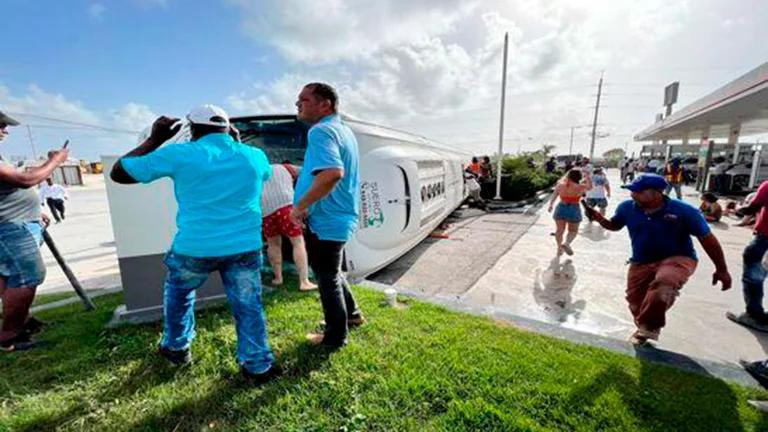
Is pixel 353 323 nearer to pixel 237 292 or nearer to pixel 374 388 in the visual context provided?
pixel 374 388

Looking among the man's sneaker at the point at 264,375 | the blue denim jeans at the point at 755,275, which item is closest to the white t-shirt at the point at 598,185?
the blue denim jeans at the point at 755,275

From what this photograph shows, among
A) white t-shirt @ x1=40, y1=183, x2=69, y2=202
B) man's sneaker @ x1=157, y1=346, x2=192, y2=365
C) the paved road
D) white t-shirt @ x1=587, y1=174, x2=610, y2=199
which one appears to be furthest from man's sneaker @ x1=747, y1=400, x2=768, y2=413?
white t-shirt @ x1=40, y1=183, x2=69, y2=202

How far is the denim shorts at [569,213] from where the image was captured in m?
5.94

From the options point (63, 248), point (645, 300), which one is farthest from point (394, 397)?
point (63, 248)

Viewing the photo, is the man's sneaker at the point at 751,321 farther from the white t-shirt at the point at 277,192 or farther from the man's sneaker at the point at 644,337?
the white t-shirt at the point at 277,192

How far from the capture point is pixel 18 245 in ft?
9.28

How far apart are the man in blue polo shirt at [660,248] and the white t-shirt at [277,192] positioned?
356cm

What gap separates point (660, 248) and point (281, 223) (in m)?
3.82

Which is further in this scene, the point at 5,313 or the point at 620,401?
the point at 5,313

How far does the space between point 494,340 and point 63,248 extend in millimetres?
10336

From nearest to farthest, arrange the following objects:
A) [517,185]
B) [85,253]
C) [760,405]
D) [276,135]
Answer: [760,405] → [276,135] → [85,253] → [517,185]

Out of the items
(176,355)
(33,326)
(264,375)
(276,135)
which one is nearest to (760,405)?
(264,375)

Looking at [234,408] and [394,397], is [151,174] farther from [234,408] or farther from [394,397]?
[394,397]

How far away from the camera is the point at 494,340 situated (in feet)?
9.32
